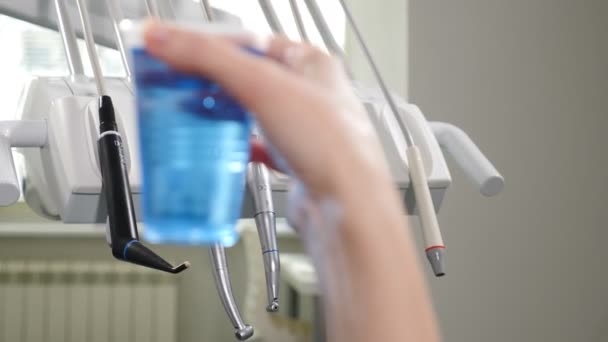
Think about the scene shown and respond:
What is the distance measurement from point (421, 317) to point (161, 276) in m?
3.01

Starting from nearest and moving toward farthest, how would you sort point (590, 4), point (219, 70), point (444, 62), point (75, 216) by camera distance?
point (219, 70)
point (75, 216)
point (444, 62)
point (590, 4)

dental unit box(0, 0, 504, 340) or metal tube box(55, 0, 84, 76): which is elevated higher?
metal tube box(55, 0, 84, 76)

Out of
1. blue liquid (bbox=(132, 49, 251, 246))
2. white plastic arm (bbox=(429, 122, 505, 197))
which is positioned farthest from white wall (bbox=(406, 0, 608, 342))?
blue liquid (bbox=(132, 49, 251, 246))

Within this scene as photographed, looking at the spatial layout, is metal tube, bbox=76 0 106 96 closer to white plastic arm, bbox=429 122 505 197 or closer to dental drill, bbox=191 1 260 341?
dental drill, bbox=191 1 260 341

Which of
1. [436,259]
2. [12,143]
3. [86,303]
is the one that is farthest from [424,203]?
[86,303]

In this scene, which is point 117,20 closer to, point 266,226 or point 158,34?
point 266,226

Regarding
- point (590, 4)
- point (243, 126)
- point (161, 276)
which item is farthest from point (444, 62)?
point (243, 126)

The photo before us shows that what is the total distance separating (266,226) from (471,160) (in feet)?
0.76

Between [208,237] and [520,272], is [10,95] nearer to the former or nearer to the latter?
[520,272]

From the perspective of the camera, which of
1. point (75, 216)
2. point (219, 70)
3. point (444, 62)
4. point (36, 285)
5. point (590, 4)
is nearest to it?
point (219, 70)

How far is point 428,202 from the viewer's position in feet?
2.02

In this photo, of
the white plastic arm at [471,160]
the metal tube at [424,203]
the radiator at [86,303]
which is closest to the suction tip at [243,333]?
the metal tube at [424,203]

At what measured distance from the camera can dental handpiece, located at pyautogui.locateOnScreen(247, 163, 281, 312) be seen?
1.87 ft

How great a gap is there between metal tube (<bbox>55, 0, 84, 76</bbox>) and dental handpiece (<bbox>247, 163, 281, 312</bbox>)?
0.72 feet
